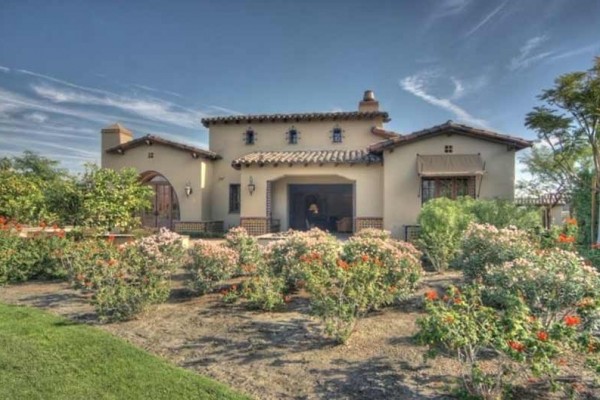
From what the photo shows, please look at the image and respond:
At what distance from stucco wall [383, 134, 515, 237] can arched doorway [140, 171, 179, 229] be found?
45.6ft

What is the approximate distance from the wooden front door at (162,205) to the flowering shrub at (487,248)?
19571 millimetres

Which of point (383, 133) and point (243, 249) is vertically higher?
point (383, 133)

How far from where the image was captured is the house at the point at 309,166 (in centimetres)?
1848

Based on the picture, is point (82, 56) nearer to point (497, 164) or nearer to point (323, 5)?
point (323, 5)

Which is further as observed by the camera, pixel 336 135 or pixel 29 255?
pixel 336 135

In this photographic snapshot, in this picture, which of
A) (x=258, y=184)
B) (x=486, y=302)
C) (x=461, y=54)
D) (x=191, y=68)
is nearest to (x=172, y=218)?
(x=258, y=184)

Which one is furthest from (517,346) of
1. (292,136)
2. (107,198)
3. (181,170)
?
(181,170)

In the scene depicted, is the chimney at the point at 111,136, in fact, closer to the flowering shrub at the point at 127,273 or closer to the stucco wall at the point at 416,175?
the flowering shrub at the point at 127,273

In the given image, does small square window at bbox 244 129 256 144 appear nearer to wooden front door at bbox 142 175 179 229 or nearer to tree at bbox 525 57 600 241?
wooden front door at bbox 142 175 179 229

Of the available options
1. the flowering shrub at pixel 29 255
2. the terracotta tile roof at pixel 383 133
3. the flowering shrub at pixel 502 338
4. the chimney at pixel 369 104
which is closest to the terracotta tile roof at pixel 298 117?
the terracotta tile roof at pixel 383 133

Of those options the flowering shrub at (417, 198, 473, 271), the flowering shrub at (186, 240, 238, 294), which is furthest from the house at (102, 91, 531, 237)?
the flowering shrub at (186, 240, 238, 294)

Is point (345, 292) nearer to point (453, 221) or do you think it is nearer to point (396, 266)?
point (396, 266)

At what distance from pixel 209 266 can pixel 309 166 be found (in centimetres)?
1297

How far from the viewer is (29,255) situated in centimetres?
1141
